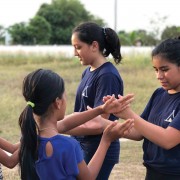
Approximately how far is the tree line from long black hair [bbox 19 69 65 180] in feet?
137

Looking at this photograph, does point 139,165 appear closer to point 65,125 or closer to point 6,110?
point 65,125

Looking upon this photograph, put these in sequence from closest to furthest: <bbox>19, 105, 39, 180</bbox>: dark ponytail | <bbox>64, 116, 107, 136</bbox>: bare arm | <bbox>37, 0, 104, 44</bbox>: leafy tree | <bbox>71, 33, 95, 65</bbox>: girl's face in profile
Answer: <bbox>19, 105, 39, 180</bbox>: dark ponytail → <bbox>64, 116, 107, 136</bbox>: bare arm → <bbox>71, 33, 95, 65</bbox>: girl's face in profile → <bbox>37, 0, 104, 44</bbox>: leafy tree

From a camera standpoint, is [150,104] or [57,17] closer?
[150,104]

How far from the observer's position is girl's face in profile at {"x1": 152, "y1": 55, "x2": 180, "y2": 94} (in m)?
2.58

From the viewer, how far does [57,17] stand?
5591 centimetres

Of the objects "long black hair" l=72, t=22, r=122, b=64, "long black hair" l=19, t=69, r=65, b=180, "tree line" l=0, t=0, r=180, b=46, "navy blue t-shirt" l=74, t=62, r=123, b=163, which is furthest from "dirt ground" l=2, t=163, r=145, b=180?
"tree line" l=0, t=0, r=180, b=46

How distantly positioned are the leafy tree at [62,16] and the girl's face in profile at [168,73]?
47.8 meters

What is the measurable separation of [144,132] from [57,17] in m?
54.3

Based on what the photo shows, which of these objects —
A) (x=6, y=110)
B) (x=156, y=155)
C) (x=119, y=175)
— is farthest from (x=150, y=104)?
(x=6, y=110)

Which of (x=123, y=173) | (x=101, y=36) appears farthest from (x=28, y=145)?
(x=123, y=173)

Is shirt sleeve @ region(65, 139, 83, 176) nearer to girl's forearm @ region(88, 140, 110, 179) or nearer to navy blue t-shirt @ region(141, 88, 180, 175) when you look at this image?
girl's forearm @ region(88, 140, 110, 179)

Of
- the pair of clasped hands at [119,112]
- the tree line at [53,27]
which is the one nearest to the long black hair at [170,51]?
the pair of clasped hands at [119,112]

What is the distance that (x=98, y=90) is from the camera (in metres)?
3.10

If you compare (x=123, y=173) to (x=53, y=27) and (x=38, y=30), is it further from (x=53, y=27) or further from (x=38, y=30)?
(x=53, y=27)
